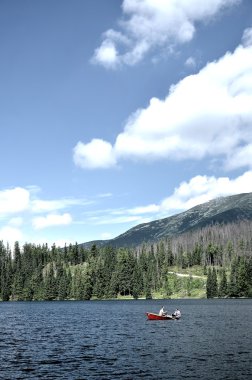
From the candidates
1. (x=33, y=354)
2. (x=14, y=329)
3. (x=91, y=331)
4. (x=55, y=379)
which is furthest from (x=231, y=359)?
(x=14, y=329)

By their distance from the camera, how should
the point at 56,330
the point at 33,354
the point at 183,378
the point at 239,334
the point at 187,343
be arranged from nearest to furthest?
the point at 183,378 → the point at 33,354 → the point at 187,343 → the point at 239,334 → the point at 56,330

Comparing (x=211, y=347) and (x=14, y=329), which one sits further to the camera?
(x=14, y=329)

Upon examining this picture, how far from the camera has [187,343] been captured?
221 ft

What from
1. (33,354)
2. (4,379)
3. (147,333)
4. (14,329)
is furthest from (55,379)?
(14,329)

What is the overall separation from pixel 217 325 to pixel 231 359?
140 feet

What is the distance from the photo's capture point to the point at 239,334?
76.9m

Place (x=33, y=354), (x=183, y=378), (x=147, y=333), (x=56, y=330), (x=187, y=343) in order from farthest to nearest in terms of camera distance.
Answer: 1. (x=56, y=330)
2. (x=147, y=333)
3. (x=187, y=343)
4. (x=33, y=354)
5. (x=183, y=378)

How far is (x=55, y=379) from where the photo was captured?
42.8 meters

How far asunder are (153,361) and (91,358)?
8019 millimetres

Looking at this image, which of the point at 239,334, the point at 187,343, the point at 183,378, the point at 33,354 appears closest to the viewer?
the point at 183,378

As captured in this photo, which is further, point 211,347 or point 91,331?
point 91,331

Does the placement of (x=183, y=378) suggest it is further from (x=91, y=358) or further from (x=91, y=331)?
(x=91, y=331)

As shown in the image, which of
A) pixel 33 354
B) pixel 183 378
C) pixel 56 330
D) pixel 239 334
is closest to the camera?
pixel 183 378

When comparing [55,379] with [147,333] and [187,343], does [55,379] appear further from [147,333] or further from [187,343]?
[147,333]
